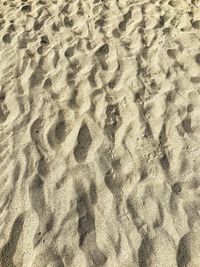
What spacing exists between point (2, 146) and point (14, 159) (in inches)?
9.6

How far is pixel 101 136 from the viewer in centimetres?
440

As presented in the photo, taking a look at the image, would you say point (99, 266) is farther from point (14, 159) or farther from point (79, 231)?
point (14, 159)

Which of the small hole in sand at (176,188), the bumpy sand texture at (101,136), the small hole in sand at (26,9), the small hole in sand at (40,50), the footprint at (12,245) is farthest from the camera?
the small hole in sand at (26,9)

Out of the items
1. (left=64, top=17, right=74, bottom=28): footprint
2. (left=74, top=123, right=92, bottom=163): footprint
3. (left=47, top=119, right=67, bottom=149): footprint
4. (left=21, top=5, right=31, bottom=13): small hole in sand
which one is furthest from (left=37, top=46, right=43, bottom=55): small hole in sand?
(left=74, top=123, right=92, bottom=163): footprint

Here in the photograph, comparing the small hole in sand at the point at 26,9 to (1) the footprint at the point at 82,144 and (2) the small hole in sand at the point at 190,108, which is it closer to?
(1) the footprint at the point at 82,144

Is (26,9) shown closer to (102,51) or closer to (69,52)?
(69,52)

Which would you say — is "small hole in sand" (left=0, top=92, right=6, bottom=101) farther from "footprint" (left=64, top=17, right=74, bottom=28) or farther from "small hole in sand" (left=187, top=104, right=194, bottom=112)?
"small hole in sand" (left=187, top=104, right=194, bottom=112)

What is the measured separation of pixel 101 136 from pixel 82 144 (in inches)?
8.8


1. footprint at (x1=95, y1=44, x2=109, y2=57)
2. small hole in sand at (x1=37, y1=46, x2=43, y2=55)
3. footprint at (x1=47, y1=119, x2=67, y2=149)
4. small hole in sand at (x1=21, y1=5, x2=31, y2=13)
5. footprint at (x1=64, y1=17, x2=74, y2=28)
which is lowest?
footprint at (x1=95, y1=44, x2=109, y2=57)

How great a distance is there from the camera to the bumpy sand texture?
354cm

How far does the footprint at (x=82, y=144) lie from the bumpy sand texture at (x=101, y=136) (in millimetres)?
11

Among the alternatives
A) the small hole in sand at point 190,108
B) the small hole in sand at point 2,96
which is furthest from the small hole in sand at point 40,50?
the small hole in sand at point 190,108

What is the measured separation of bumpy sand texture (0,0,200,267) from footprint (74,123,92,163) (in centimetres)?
1

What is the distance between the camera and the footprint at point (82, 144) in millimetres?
4213
